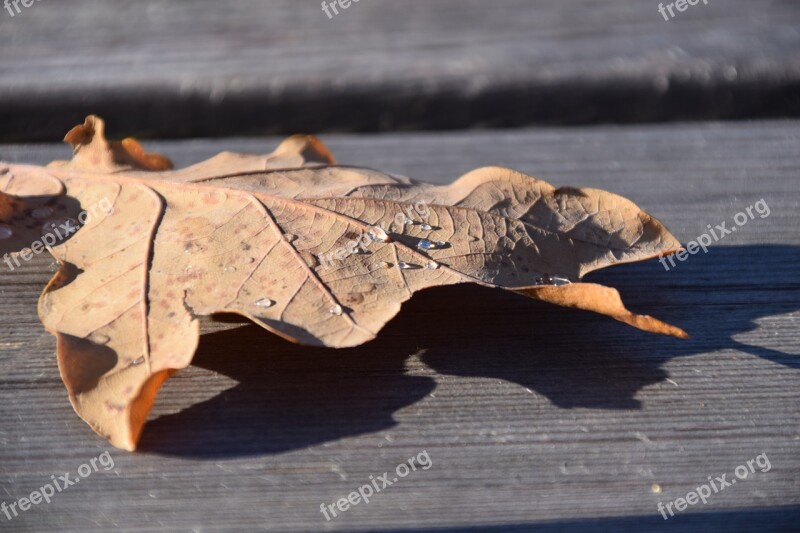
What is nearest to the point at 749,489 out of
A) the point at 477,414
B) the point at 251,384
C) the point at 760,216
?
the point at 477,414

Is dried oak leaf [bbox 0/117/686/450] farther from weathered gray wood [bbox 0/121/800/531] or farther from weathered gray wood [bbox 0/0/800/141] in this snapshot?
weathered gray wood [bbox 0/0/800/141]

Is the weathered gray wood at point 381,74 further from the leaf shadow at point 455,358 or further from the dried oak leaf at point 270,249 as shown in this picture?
the leaf shadow at point 455,358

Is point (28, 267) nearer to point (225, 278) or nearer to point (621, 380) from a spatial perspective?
point (225, 278)

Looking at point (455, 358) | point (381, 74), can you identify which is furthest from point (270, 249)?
point (381, 74)

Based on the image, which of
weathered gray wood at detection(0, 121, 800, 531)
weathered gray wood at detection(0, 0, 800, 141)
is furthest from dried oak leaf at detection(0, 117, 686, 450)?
weathered gray wood at detection(0, 0, 800, 141)

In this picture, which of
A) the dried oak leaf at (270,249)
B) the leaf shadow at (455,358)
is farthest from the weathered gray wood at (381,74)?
the leaf shadow at (455,358)
